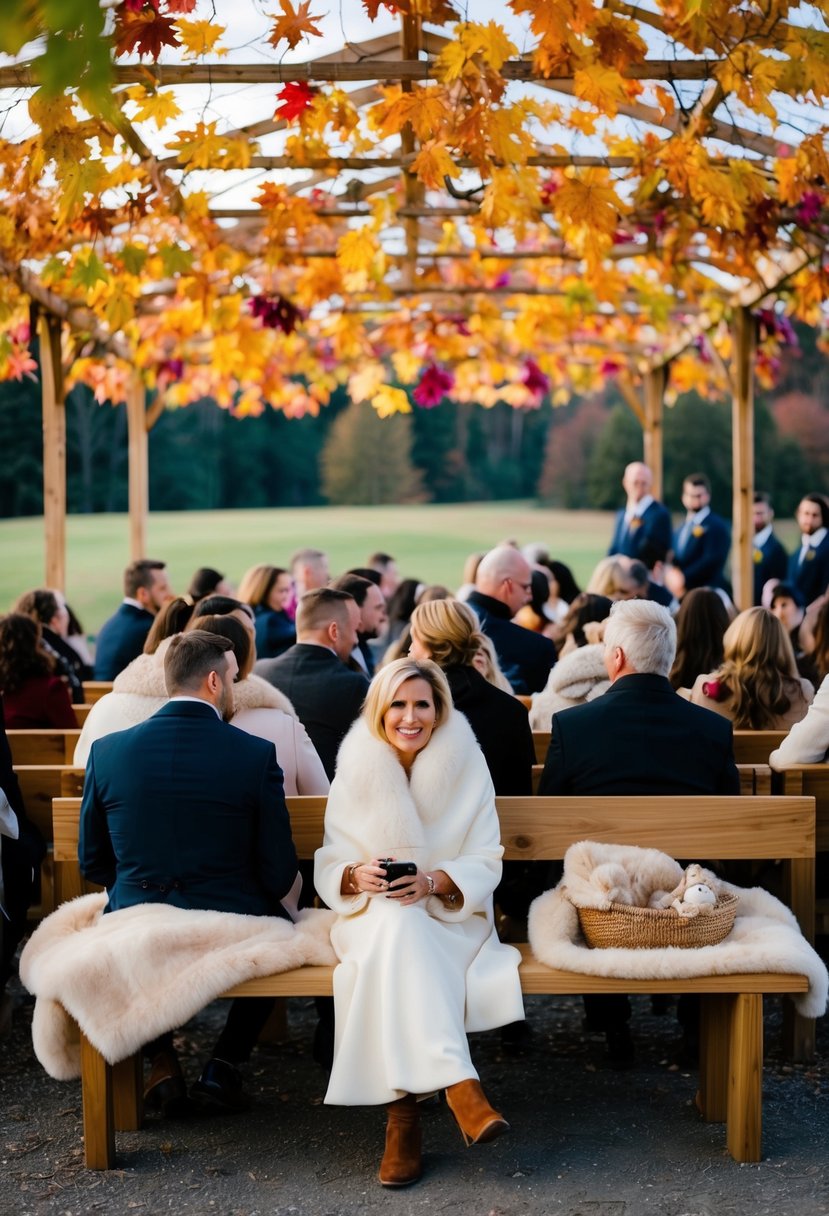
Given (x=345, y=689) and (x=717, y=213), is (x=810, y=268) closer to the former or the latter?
(x=717, y=213)

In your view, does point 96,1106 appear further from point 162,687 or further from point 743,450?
point 743,450

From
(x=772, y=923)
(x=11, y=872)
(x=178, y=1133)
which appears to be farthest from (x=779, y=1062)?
(x=11, y=872)

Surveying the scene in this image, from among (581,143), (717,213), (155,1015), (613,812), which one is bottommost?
(155,1015)

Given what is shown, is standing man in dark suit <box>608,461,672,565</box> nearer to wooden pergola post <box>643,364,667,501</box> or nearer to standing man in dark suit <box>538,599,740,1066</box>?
wooden pergola post <box>643,364,667,501</box>

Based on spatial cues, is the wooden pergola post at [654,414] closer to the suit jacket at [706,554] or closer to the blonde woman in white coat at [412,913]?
the suit jacket at [706,554]

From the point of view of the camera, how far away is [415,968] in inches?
155

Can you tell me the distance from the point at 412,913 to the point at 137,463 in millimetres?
11276

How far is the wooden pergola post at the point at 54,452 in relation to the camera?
432 inches

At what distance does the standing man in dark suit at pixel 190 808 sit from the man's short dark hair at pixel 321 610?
1.42 m

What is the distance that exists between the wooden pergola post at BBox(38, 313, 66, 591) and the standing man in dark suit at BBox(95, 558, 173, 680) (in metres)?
2.83

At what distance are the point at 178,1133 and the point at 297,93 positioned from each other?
4.38 metres

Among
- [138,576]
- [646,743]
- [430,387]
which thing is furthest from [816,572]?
[646,743]

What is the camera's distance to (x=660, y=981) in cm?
400

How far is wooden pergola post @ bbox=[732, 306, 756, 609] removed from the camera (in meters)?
11.0
